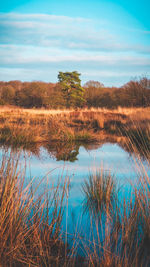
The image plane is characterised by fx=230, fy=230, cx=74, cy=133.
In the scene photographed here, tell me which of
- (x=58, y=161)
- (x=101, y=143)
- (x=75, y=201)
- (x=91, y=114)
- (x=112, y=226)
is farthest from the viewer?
(x=91, y=114)

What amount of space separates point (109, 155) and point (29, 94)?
1077 inches

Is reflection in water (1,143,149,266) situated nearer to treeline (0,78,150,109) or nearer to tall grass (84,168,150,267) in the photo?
tall grass (84,168,150,267)

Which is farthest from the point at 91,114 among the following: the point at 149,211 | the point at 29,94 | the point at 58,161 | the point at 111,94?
the point at 29,94

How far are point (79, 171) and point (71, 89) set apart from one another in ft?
87.4

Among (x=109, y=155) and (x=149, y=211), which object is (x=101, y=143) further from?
(x=149, y=211)

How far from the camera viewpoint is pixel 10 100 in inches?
1244

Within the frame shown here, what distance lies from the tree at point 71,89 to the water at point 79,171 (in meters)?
23.1

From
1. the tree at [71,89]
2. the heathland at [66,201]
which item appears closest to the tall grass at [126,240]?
the heathland at [66,201]

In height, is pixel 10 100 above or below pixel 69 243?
above

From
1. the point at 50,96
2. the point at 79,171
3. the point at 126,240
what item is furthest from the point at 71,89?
the point at 126,240

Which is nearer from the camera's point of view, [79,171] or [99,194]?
[99,194]

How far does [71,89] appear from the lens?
2962 cm

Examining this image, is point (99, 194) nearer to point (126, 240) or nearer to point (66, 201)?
point (66, 201)

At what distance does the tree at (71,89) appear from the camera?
2893 centimetres
